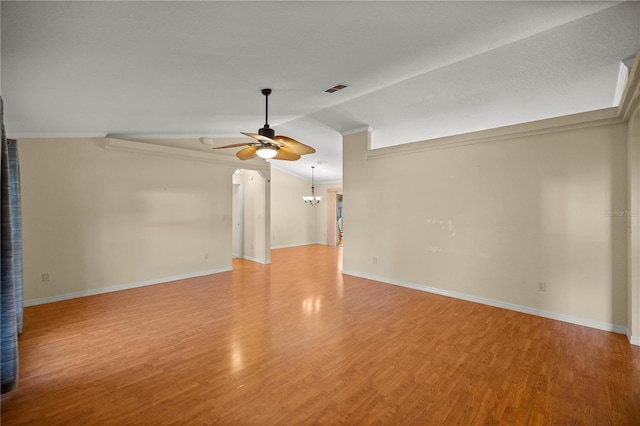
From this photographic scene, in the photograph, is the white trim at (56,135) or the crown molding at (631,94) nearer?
the crown molding at (631,94)

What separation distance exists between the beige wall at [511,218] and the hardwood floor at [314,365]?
44 centimetres

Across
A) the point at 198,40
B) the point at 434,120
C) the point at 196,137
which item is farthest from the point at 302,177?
the point at 198,40

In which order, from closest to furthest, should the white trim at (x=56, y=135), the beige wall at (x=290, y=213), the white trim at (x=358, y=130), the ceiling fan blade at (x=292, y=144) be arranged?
the ceiling fan blade at (x=292, y=144) < the white trim at (x=56, y=135) < the white trim at (x=358, y=130) < the beige wall at (x=290, y=213)

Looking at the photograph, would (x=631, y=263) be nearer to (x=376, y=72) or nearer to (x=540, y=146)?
(x=540, y=146)

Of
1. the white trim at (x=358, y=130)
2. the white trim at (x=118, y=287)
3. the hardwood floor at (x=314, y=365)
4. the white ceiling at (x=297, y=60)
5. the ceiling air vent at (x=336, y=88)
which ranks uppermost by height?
the white trim at (x=358, y=130)

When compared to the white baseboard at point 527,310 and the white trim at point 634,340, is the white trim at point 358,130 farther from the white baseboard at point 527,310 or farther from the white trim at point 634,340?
the white trim at point 634,340

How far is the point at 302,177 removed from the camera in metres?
11.1

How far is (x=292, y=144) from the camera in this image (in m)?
3.49

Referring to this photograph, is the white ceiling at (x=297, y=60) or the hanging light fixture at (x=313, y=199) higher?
the white ceiling at (x=297, y=60)

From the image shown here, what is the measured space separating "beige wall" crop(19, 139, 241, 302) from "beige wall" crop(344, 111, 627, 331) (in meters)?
3.47

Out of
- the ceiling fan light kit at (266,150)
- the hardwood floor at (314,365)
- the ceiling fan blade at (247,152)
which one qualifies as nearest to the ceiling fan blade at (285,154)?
the ceiling fan light kit at (266,150)

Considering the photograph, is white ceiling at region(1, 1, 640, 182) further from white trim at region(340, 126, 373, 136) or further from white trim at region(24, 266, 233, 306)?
white trim at region(24, 266, 233, 306)

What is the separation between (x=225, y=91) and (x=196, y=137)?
295 centimetres

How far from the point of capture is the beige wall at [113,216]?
13.8 ft
